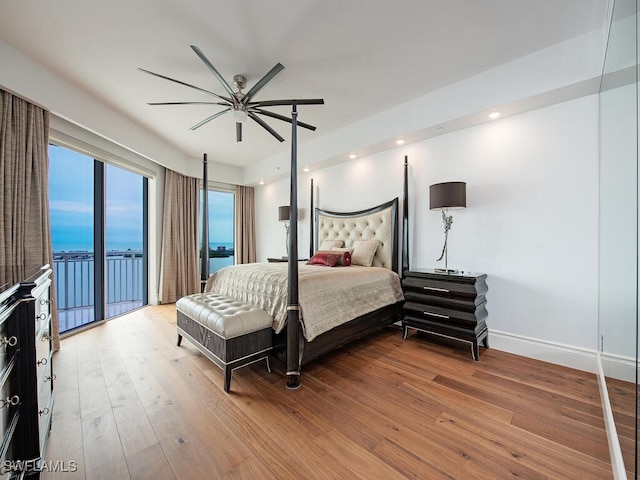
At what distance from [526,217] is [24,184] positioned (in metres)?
4.87

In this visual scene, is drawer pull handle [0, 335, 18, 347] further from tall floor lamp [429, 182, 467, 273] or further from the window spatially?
the window

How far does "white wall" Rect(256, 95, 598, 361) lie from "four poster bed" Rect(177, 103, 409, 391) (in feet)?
1.66

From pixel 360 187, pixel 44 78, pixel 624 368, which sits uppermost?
pixel 44 78

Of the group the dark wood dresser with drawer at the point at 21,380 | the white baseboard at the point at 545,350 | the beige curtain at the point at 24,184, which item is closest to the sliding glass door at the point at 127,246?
the beige curtain at the point at 24,184

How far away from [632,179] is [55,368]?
4.20m

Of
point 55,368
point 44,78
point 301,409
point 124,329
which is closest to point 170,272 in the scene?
point 124,329

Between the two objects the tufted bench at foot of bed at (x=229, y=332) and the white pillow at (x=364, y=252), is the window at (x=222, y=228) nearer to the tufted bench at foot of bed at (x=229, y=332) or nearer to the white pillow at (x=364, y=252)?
the white pillow at (x=364, y=252)

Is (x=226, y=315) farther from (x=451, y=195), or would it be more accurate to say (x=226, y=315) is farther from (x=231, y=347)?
(x=451, y=195)

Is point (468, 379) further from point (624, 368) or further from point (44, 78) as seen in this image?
point (44, 78)

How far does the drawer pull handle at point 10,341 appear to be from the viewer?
3.28ft

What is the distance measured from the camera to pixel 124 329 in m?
3.34

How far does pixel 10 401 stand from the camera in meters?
1.02

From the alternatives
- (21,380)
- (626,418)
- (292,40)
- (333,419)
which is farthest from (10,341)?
(626,418)

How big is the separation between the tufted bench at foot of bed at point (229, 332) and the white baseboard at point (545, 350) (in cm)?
237
